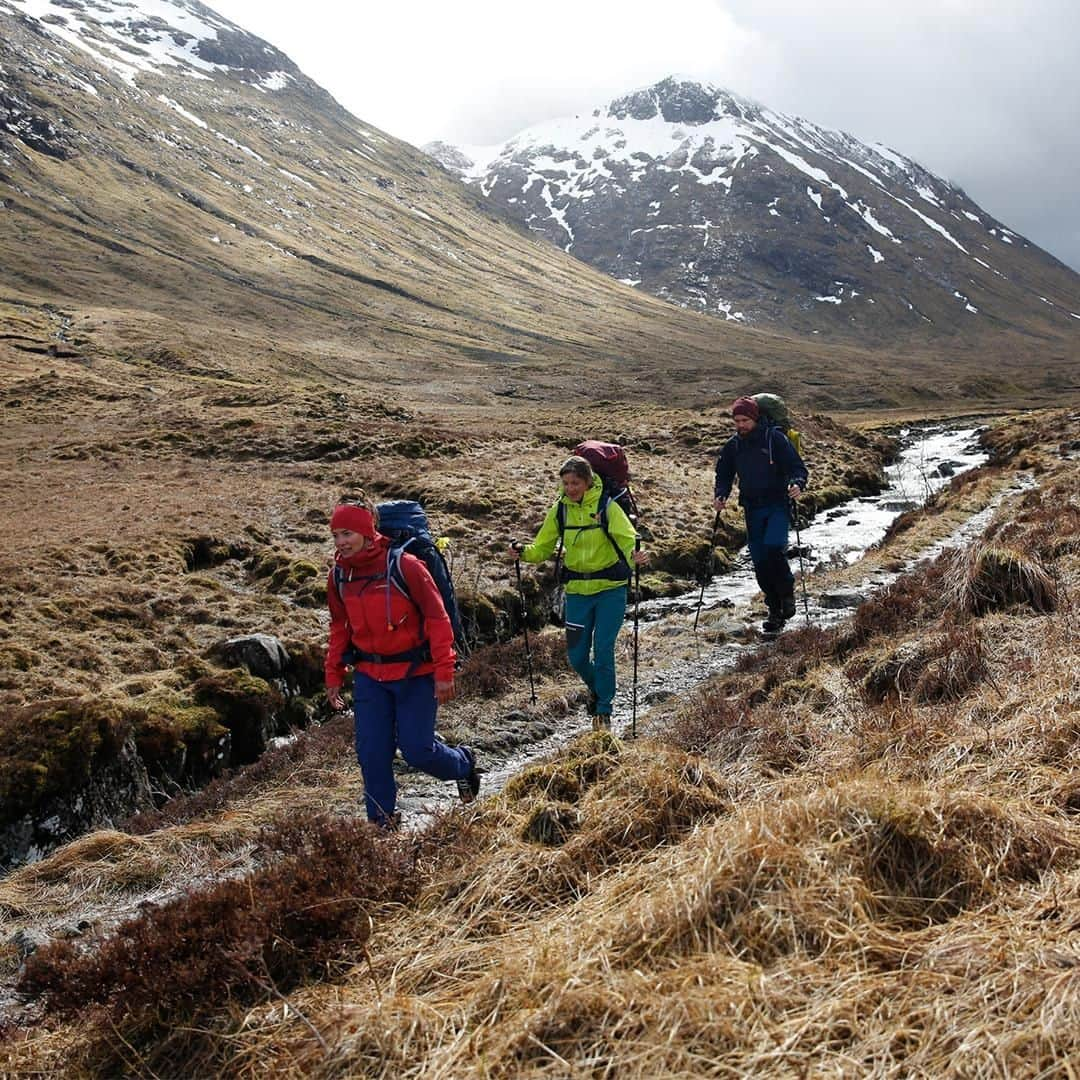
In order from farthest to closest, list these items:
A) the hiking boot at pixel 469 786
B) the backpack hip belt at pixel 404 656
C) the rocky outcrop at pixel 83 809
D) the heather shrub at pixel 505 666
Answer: the heather shrub at pixel 505 666, the rocky outcrop at pixel 83 809, the hiking boot at pixel 469 786, the backpack hip belt at pixel 404 656

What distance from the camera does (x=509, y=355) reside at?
119562 millimetres

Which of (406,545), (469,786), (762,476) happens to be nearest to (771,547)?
(762,476)

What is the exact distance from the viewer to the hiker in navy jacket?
464 inches

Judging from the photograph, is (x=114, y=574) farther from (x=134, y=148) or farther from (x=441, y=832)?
(x=134, y=148)

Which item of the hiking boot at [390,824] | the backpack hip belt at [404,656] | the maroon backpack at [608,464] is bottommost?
the hiking boot at [390,824]

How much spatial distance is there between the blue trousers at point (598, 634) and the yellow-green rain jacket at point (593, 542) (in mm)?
129

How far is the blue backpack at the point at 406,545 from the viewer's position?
6.30 m

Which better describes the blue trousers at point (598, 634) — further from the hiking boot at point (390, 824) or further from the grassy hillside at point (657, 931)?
the hiking boot at point (390, 824)

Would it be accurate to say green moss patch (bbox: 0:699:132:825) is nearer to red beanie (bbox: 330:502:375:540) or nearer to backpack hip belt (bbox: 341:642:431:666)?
backpack hip belt (bbox: 341:642:431:666)

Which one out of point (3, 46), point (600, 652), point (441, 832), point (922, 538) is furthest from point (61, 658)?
point (3, 46)

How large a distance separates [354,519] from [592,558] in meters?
3.24

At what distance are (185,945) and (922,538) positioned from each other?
19886 millimetres

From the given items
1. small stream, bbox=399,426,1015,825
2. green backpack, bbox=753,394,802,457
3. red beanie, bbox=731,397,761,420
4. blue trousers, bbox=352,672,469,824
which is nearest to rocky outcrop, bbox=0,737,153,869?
small stream, bbox=399,426,1015,825

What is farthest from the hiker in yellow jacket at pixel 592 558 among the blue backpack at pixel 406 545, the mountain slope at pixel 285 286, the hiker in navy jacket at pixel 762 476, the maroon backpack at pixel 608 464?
the mountain slope at pixel 285 286
